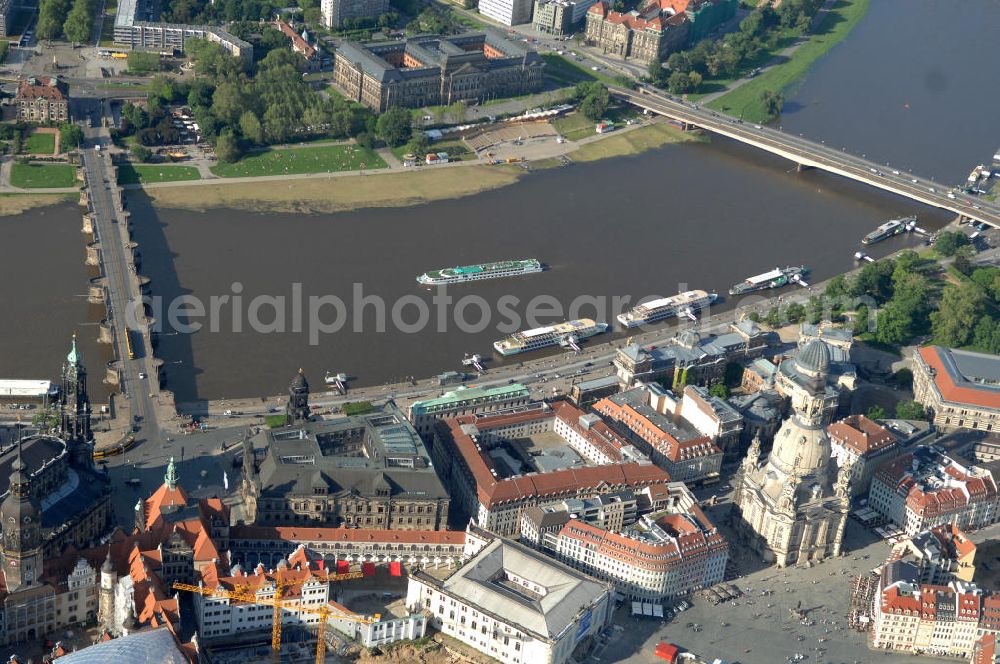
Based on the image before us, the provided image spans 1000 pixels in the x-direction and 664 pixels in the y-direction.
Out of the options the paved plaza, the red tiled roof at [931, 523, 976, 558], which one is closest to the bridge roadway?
the paved plaza

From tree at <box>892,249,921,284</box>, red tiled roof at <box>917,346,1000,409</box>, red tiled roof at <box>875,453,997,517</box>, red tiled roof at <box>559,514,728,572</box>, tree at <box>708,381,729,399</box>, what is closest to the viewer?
red tiled roof at <box>559,514,728,572</box>

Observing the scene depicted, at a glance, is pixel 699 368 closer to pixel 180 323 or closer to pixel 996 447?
pixel 996 447

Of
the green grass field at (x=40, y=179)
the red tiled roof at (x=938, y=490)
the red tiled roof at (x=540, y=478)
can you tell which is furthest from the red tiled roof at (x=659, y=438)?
the green grass field at (x=40, y=179)

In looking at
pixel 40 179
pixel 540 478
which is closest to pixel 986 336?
pixel 540 478

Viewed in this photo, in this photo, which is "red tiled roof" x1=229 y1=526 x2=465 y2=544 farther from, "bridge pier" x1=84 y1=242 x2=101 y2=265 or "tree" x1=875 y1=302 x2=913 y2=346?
"tree" x1=875 y1=302 x2=913 y2=346

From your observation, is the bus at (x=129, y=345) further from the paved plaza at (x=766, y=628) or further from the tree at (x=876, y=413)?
the tree at (x=876, y=413)

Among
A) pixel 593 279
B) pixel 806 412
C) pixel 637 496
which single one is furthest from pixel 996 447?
pixel 593 279

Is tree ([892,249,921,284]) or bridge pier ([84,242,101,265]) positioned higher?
tree ([892,249,921,284])
